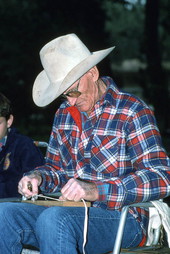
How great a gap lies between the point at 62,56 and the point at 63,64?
65 mm

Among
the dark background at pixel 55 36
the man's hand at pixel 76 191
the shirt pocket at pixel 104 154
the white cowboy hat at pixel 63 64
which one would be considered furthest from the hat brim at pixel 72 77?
the dark background at pixel 55 36

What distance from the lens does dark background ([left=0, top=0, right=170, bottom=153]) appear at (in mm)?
11484

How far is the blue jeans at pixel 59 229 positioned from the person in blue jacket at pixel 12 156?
0.69 m

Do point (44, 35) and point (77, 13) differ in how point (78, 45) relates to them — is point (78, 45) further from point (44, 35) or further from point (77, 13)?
point (44, 35)

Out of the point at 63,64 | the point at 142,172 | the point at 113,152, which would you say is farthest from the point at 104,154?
the point at 63,64

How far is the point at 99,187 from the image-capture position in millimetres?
2781

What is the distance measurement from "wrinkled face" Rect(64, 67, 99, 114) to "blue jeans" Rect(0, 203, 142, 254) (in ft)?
2.00

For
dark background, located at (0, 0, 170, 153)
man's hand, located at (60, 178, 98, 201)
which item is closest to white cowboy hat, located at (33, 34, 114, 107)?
man's hand, located at (60, 178, 98, 201)

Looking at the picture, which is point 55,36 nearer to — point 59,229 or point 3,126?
point 3,126

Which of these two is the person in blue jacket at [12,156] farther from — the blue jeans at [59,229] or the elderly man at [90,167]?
the blue jeans at [59,229]

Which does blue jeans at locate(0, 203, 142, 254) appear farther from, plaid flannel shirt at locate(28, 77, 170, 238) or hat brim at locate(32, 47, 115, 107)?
hat brim at locate(32, 47, 115, 107)

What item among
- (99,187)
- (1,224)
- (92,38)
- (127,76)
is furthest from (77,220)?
(127,76)

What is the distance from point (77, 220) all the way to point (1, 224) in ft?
1.40

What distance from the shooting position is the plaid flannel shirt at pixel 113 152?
2.81 metres
